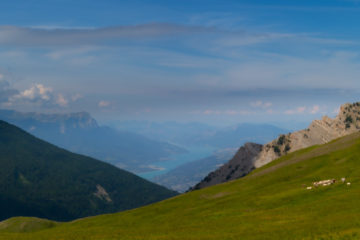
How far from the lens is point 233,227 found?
41.7 meters

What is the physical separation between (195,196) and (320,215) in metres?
62.8

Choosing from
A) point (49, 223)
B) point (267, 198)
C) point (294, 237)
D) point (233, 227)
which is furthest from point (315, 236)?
point (49, 223)

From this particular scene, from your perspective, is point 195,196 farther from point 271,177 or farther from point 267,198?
point 267,198

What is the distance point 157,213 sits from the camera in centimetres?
8319

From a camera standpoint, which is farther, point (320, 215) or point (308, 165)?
point (308, 165)

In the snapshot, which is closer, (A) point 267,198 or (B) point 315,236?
(B) point 315,236

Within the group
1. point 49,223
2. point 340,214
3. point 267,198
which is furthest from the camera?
point 49,223

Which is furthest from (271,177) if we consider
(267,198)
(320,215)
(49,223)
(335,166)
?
(49,223)

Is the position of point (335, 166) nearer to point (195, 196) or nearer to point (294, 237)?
point (195, 196)

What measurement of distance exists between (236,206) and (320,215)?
81.6ft

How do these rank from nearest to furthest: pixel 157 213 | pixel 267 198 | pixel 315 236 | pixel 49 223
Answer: pixel 315 236 < pixel 267 198 < pixel 157 213 < pixel 49 223

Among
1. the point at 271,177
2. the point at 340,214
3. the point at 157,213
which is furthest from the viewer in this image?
the point at 271,177

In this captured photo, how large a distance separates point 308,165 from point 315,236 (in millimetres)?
72388

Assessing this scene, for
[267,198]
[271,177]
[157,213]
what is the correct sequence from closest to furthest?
1. [267,198]
2. [157,213]
3. [271,177]
